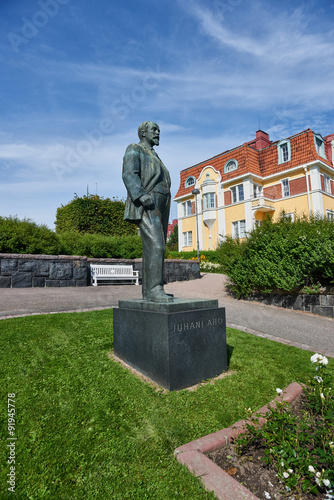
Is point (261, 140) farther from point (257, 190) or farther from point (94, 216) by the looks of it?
point (94, 216)

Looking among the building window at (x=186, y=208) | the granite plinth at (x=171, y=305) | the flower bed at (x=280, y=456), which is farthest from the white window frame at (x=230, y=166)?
the flower bed at (x=280, y=456)

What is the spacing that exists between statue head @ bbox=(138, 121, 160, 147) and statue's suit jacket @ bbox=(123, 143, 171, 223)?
0.22 meters

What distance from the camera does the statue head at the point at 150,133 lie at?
13.4 feet

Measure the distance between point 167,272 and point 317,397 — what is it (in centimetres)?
1097

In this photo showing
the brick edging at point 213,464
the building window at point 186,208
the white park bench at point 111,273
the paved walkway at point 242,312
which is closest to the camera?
the brick edging at point 213,464

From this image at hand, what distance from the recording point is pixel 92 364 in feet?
11.4

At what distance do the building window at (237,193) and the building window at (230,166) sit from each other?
5.89 ft

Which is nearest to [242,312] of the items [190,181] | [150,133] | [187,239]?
[150,133]

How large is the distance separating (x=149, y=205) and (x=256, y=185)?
24.3 meters

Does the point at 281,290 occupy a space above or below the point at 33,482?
above

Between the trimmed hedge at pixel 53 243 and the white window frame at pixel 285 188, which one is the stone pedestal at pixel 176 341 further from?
the white window frame at pixel 285 188

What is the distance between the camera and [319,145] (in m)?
23.7

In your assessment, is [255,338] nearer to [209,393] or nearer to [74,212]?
[209,393]

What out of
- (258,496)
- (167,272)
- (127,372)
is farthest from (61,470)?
(167,272)
